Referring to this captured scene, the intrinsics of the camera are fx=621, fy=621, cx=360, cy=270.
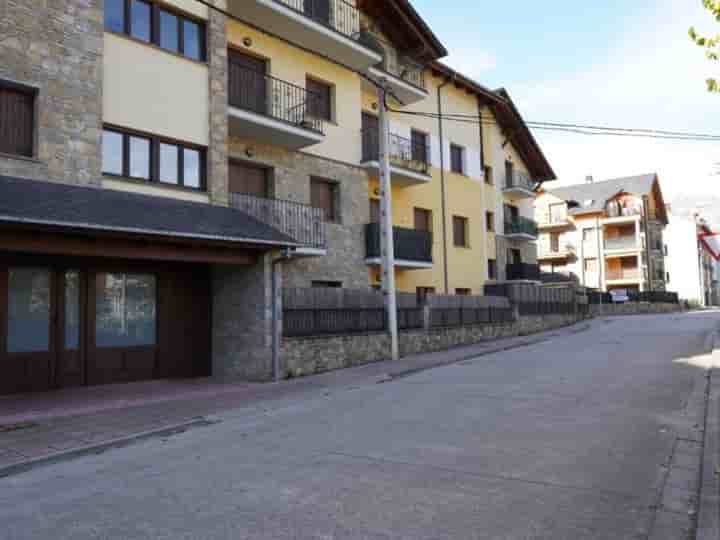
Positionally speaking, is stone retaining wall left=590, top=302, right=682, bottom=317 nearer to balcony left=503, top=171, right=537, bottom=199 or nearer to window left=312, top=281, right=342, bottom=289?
balcony left=503, top=171, right=537, bottom=199

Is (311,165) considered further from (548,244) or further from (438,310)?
(548,244)

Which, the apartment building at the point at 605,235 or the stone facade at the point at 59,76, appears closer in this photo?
the stone facade at the point at 59,76

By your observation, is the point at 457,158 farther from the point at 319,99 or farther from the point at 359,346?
the point at 359,346

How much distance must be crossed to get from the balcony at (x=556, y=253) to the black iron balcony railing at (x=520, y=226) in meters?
23.0

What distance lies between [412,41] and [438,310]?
10.5 m

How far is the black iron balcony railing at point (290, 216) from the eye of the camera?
1639 cm

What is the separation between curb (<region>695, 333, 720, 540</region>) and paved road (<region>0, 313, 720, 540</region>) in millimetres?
361

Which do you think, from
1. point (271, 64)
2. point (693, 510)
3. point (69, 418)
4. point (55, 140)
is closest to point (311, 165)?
point (271, 64)

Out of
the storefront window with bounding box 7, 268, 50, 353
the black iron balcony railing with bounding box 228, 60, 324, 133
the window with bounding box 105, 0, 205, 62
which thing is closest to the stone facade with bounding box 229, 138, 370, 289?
the black iron balcony railing with bounding box 228, 60, 324, 133

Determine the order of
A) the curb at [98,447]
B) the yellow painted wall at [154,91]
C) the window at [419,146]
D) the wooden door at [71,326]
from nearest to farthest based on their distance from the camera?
the curb at [98,447]
the wooden door at [71,326]
the yellow painted wall at [154,91]
the window at [419,146]

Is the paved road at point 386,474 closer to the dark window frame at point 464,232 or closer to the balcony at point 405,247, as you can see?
the balcony at point 405,247

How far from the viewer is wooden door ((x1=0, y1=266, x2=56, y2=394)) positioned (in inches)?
431

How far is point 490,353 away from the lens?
1773cm

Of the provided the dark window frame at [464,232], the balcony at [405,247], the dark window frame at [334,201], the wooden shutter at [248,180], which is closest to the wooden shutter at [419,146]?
the dark window frame at [464,232]
